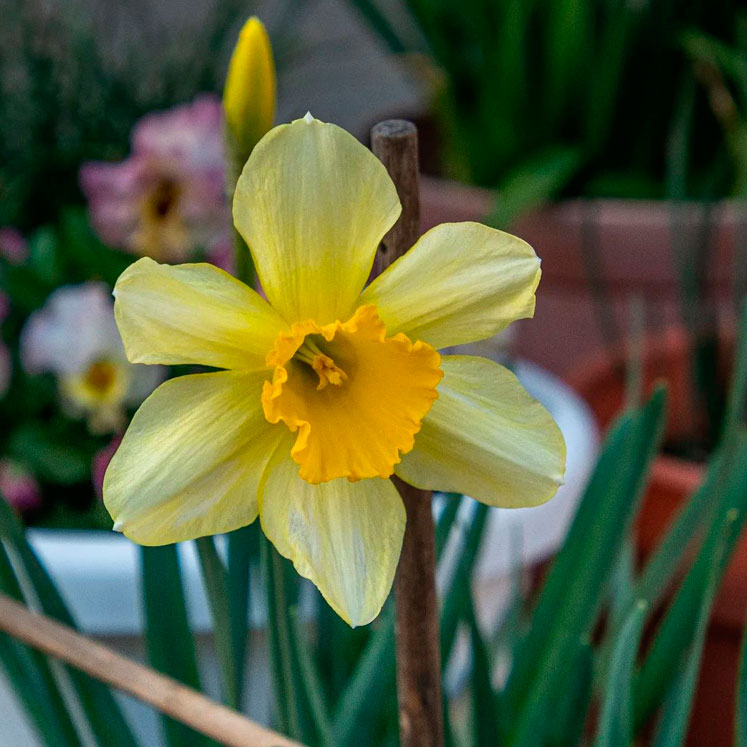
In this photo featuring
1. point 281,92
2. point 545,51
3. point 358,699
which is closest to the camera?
point 358,699

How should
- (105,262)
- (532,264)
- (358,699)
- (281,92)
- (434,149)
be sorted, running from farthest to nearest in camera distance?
1. (281,92)
2. (434,149)
3. (105,262)
4. (358,699)
5. (532,264)

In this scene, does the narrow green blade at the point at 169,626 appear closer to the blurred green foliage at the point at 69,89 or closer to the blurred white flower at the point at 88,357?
the blurred white flower at the point at 88,357

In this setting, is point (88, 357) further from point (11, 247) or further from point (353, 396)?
point (353, 396)

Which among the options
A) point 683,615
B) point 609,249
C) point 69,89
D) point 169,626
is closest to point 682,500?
point 609,249

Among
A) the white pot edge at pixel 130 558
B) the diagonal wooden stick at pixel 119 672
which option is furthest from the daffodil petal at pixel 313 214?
the white pot edge at pixel 130 558

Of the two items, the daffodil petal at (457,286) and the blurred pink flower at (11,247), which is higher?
the daffodil petal at (457,286)

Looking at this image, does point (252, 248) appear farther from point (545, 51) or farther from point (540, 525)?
point (545, 51)

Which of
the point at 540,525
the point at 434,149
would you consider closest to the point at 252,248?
the point at 540,525

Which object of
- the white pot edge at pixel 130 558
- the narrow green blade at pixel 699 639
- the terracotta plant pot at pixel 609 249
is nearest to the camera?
the narrow green blade at pixel 699 639
